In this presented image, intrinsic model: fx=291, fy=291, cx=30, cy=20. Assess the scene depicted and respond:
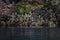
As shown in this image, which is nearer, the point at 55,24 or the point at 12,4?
the point at 55,24

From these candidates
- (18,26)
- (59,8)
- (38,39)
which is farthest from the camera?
(59,8)

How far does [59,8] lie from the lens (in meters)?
27.0

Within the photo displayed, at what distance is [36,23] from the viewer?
2470 cm

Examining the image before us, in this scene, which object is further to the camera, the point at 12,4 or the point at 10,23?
the point at 12,4

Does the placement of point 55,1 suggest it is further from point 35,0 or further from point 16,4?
point 16,4

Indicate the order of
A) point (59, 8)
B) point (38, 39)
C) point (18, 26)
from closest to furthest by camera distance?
point (38, 39) < point (18, 26) < point (59, 8)

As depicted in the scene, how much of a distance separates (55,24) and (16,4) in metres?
5.26

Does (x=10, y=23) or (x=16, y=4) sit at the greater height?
(x=16, y=4)

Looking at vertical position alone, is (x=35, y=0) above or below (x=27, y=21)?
above

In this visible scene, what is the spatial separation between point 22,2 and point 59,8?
3.84m

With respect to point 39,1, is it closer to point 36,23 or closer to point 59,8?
point 59,8

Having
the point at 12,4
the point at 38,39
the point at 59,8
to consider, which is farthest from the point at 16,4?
the point at 38,39

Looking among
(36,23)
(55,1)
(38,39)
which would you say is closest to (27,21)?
(36,23)

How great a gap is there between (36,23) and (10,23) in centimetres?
224
